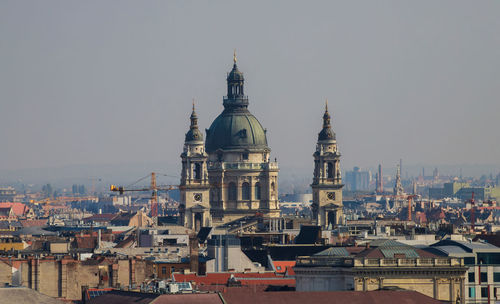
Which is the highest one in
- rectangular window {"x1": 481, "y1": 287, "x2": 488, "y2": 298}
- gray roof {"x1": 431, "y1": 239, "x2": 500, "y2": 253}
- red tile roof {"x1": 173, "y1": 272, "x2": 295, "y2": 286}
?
gray roof {"x1": 431, "y1": 239, "x2": 500, "y2": 253}

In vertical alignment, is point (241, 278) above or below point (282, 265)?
below

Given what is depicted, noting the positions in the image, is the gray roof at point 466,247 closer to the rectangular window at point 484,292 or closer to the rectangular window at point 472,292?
the rectangular window at point 484,292

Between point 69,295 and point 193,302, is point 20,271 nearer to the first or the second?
point 69,295

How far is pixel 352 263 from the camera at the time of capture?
364 ft

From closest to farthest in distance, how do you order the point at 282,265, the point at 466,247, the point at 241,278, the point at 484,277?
the point at 484,277 < the point at 466,247 < the point at 241,278 < the point at 282,265

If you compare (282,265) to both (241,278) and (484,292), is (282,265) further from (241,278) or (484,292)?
(484,292)

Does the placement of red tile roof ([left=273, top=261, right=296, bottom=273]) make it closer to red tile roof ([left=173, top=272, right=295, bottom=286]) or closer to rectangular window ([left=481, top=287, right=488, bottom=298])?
red tile roof ([left=173, top=272, right=295, bottom=286])

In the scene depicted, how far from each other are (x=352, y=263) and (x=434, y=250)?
12.9 m

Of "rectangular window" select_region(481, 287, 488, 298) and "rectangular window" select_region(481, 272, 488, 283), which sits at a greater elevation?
"rectangular window" select_region(481, 272, 488, 283)

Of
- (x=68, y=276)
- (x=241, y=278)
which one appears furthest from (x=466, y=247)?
(x=68, y=276)

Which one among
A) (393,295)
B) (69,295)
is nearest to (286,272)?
(69,295)

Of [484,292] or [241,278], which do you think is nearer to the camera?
[484,292]

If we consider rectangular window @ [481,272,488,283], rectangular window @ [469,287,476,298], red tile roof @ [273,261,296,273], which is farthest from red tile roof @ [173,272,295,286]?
red tile roof @ [273,261,296,273]

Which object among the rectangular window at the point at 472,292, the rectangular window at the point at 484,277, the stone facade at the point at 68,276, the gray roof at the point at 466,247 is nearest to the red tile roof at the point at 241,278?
the stone facade at the point at 68,276
